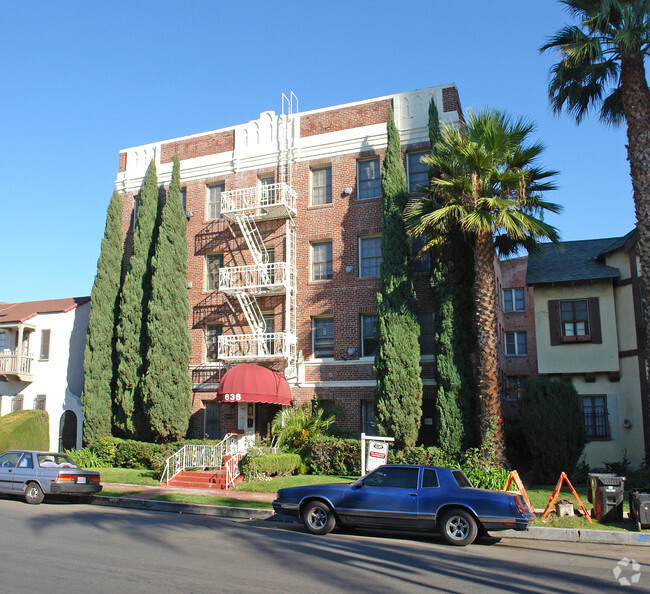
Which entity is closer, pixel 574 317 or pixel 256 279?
pixel 574 317

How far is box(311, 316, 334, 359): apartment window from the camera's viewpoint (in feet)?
77.3

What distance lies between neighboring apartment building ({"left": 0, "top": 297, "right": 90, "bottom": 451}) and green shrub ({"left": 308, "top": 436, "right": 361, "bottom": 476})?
12.5m

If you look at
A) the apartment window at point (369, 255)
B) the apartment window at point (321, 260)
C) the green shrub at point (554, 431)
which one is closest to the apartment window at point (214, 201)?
the apartment window at point (321, 260)

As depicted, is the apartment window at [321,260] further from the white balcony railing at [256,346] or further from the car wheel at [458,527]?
the car wheel at [458,527]

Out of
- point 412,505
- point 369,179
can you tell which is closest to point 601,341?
point 369,179

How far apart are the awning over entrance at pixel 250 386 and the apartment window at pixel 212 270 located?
573 cm

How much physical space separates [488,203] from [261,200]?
10.2 metres

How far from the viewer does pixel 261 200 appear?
81.7ft

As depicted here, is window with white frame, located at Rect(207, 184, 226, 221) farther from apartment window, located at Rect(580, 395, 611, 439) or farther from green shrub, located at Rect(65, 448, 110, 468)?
apartment window, located at Rect(580, 395, 611, 439)

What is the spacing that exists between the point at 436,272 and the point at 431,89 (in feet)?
25.1

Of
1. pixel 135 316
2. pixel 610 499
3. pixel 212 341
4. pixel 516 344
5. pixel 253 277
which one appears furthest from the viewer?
pixel 516 344

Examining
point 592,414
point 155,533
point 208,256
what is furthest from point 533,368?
point 155,533

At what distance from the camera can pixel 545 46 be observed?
1848 centimetres

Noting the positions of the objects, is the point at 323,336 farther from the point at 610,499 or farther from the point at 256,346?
the point at 610,499
